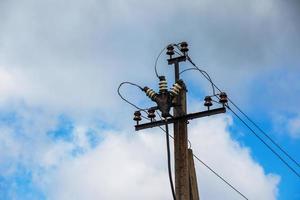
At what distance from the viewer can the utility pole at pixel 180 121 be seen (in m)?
13.5

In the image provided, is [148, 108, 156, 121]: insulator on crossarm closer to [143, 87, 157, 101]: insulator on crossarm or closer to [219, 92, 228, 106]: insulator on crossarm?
[143, 87, 157, 101]: insulator on crossarm

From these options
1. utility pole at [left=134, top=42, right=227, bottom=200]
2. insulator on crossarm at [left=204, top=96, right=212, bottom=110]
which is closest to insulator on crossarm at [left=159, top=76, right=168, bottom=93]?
utility pole at [left=134, top=42, right=227, bottom=200]

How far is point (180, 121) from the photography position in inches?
562

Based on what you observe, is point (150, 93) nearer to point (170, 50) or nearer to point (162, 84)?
point (162, 84)

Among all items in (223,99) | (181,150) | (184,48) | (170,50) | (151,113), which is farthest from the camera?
(170,50)

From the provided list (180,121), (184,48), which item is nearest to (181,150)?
(180,121)

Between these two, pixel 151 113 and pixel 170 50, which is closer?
pixel 151 113

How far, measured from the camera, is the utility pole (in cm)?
1352

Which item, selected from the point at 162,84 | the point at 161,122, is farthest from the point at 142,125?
Answer: the point at 162,84

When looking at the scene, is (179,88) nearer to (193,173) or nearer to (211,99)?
(211,99)

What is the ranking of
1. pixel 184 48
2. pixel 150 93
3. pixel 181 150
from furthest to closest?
pixel 184 48 < pixel 150 93 < pixel 181 150

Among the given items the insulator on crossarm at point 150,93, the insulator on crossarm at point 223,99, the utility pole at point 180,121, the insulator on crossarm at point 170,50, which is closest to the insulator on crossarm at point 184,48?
the insulator on crossarm at point 170,50

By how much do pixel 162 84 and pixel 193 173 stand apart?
2.16 meters

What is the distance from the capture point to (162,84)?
13.9m
